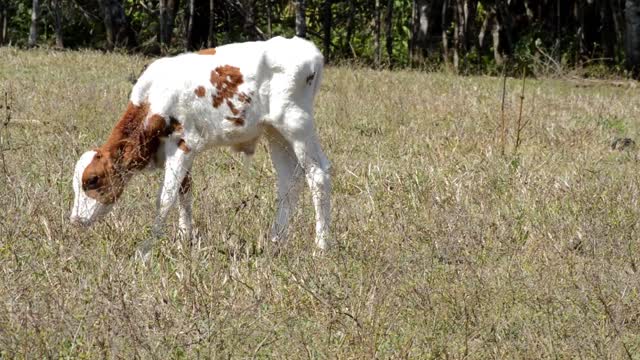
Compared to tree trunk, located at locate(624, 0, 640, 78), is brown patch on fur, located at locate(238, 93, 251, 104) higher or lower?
higher

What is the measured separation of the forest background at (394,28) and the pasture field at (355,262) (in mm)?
10720

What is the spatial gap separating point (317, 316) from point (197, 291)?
64 centimetres

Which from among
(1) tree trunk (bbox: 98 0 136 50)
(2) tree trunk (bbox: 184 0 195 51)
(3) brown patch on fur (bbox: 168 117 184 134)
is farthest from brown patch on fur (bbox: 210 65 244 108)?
(2) tree trunk (bbox: 184 0 195 51)

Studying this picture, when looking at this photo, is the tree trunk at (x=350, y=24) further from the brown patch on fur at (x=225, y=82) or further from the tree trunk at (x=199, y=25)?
the brown patch on fur at (x=225, y=82)

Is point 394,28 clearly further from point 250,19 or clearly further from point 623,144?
point 623,144

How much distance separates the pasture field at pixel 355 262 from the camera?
222 inches

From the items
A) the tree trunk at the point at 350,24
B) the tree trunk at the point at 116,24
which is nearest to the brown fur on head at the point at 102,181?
the tree trunk at the point at 116,24

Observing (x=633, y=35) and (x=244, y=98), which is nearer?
(x=244, y=98)

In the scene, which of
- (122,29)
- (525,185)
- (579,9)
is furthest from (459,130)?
(579,9)

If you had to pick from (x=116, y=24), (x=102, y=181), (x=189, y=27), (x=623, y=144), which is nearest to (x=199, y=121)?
(x=102, y=181)

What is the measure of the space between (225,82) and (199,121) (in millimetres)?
306

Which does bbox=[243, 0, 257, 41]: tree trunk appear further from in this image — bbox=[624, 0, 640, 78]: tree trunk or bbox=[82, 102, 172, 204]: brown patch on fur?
bbox=[82, 102, 172, 204]: brown patch on fur

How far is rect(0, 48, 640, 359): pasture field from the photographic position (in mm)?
5641

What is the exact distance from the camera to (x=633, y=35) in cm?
2327
